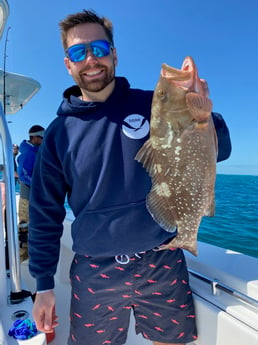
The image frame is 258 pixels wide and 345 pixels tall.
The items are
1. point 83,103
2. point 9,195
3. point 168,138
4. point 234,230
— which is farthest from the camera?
point 234,230

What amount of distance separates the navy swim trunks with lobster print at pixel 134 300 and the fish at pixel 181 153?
0.24 m

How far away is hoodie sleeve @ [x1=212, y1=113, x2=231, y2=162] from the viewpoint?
4.38 ft

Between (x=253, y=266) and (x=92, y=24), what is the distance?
186cm

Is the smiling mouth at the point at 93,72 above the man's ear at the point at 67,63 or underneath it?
underneath

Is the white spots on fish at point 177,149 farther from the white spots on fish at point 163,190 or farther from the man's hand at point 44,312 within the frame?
the man's hand at point 44,312

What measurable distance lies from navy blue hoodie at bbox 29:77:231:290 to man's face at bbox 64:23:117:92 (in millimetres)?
104

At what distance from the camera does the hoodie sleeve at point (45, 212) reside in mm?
1492

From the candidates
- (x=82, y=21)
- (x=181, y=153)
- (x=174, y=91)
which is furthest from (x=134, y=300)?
(x=82, y=21)

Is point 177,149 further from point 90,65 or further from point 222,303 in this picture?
point 222,303

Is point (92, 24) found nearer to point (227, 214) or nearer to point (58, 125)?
point (58, 125)

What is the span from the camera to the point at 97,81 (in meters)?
1.41

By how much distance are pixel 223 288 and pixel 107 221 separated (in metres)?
0.87

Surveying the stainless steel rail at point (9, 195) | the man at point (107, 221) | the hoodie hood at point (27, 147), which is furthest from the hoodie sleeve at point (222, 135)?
the hoodie hood at point (27, 147)

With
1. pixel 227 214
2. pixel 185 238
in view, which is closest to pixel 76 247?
pixel 185 238
